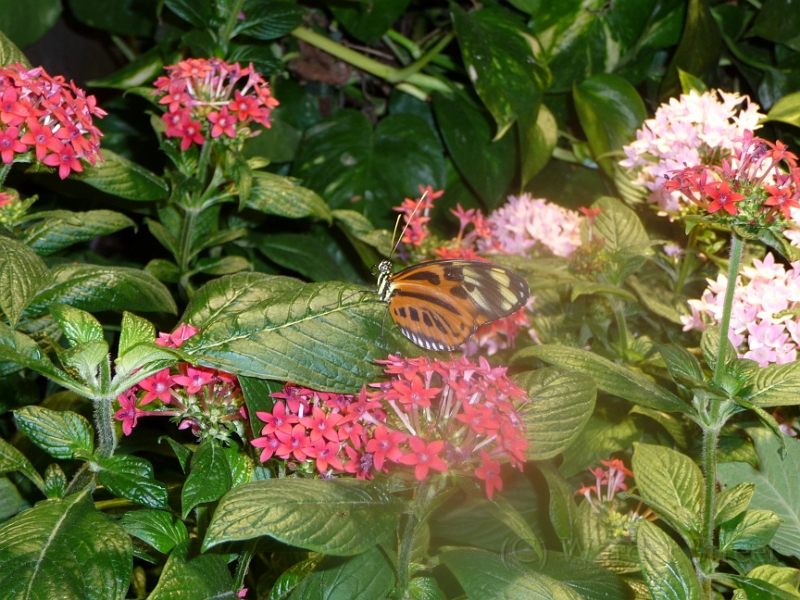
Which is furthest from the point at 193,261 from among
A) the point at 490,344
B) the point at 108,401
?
the point at 108,401

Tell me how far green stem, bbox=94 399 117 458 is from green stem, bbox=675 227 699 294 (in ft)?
2.44

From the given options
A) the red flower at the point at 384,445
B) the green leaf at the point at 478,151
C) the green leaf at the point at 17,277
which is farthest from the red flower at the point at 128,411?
the green leaf at the point at 478,151

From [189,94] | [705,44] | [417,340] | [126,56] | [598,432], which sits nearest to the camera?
[417,340]

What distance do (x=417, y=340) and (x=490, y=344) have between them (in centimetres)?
34

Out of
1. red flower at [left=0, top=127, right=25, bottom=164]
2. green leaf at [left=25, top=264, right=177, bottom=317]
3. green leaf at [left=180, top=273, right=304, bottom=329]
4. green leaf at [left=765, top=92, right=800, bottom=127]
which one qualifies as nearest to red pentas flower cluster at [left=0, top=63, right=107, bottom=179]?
red flower at [left=0, top=127, right=25, bottom=164]

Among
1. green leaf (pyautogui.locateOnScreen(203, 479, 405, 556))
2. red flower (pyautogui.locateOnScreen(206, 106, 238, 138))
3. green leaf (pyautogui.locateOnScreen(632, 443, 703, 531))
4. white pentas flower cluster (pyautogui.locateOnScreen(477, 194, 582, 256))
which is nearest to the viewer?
green leaf (pyautogui.locateOnScreen(203, 479, 405, 556))

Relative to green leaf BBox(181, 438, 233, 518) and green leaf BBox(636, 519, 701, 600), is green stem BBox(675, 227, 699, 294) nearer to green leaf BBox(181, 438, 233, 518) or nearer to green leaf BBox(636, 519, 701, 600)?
green leaf BBox(636, 519, 701, 600)

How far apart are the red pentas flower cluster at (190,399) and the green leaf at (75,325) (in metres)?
0.05

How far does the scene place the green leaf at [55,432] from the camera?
0.59m

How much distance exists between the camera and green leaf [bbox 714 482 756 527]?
2.12 feet

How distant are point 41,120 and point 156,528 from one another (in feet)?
1.50

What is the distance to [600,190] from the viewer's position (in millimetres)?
1529

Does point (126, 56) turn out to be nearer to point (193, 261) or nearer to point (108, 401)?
point (193, 261)

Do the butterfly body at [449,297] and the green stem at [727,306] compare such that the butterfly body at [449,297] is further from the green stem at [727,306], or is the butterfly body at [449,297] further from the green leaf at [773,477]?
the green leaf at [773,477]
